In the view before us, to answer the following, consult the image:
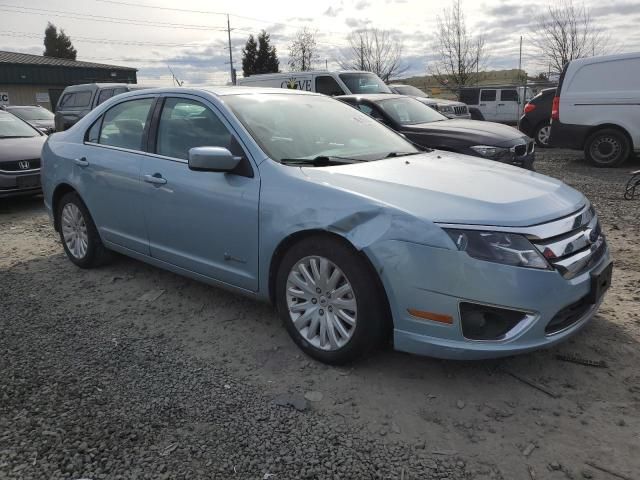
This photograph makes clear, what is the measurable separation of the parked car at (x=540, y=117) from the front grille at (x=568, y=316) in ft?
38.2

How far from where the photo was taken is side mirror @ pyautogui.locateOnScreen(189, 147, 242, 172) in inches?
133

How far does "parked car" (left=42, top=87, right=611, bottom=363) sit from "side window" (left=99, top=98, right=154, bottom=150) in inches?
0.7

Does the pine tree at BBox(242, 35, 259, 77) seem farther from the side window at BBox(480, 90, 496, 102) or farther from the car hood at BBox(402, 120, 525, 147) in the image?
the car hood at BBox(402, 120, 525, 147)

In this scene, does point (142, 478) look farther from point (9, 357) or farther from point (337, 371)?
point (9, 357)

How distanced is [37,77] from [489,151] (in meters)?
40.3

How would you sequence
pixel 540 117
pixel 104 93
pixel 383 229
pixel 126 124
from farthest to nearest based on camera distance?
pixel 104 93 → pixel 540 117 → pixel 126 124 → pixel 383 229

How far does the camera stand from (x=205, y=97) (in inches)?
153

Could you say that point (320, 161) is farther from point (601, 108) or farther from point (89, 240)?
point (601, 108)

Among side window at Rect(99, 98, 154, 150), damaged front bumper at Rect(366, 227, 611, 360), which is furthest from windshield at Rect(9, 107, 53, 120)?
damaged front bumper at Rect(366, 227, 611, 360)

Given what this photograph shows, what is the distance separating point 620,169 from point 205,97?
29.7ft

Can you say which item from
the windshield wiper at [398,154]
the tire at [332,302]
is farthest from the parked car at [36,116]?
Answer: the tire at [332,302]

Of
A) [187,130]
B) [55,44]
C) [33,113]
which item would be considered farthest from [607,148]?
[55,44]

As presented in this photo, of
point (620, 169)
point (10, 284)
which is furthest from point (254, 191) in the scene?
point (620, 169)

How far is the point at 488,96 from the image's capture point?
23.7 meters
